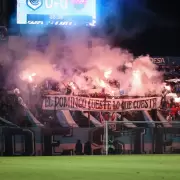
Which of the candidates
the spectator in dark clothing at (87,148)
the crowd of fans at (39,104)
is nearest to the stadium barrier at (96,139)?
the spectator in dark clothing at (87,148)

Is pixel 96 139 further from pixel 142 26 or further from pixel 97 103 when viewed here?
pixel 142 26

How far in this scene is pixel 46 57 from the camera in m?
23.3

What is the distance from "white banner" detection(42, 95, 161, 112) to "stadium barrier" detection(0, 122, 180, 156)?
2.17m

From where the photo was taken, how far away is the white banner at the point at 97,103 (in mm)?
21359

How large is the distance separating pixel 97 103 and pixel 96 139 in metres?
3.10

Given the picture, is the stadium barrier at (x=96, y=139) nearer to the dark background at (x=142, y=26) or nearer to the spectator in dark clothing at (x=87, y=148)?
the spectator in dark clothing at (x=87, y=148)

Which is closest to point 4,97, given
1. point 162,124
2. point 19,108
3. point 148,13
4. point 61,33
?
point 19,108

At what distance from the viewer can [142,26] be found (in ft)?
90.3

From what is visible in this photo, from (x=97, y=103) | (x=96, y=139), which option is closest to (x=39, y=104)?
(x=97, y=103)

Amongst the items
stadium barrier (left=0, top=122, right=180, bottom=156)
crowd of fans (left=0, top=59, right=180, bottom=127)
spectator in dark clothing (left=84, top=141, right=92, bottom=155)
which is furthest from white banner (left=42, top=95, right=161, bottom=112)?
spectator in dark clothing (left=84, top=141, right=92, bottom=155)

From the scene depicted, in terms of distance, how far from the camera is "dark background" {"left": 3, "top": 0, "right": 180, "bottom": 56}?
2658 cm

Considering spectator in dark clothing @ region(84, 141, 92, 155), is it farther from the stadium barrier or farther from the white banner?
the white banner

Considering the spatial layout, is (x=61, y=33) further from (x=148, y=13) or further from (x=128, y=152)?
(x=128, y=152)

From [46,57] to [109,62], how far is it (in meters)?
3.28
